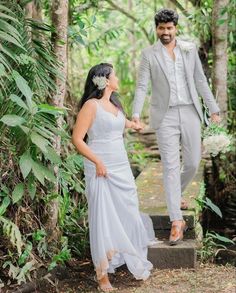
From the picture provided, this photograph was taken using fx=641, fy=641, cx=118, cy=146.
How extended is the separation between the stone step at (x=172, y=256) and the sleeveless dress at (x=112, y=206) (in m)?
0.28

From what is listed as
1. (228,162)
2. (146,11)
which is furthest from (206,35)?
(146,11)

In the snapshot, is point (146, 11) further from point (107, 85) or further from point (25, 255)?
point (25, 255)

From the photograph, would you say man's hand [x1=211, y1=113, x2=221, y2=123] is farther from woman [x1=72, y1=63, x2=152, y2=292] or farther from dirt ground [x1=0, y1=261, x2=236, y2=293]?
dirt ground [x1=0, y1=261, x2=236, y2=293]

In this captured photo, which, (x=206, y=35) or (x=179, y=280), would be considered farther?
(x=206, y=35)

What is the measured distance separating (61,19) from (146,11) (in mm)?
6888

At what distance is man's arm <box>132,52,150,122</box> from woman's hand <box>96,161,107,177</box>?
69 cm

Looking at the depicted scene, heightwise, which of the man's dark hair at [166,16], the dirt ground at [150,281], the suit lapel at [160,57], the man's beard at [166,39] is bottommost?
the dirt ground at [150,281]

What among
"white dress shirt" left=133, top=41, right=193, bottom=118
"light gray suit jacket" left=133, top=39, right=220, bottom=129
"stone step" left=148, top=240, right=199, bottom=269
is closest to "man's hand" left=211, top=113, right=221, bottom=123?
"light gray suit jacket" left=133, top=39, right=220, bottom=129

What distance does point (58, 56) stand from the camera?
17.9 ft

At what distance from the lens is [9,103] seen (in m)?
4.83

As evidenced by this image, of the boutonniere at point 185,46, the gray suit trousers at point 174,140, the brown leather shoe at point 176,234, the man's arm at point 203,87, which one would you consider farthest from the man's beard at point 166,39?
the brown leather shoe at point 176,234

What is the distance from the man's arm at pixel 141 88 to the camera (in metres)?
5.64

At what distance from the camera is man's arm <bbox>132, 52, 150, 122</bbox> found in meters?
5.64

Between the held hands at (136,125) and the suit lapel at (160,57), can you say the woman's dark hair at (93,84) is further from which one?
the suit lapel at (160,57)
